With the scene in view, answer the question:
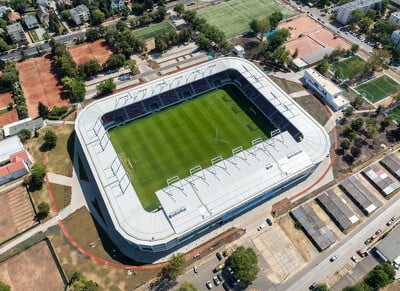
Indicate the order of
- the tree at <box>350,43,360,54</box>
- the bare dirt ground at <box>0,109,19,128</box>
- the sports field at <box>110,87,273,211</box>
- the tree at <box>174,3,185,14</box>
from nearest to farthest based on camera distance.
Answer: the sports field at <box>110,87,273,211</box> → the bare dirt ground at <box>0,109,19,128</box> → the tree at <box>350,43,360,54</box> → the tree at <box>174,3,185,14</box>

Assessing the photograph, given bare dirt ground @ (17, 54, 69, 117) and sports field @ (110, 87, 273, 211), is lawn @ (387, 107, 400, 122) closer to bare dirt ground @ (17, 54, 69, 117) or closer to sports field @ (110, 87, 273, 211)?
sports field @ (110, 87, 273, 211)

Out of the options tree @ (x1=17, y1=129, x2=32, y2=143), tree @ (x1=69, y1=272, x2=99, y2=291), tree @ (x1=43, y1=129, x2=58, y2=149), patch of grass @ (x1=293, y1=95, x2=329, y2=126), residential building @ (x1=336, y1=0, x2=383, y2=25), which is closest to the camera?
tree @ (x1=69, y1=272, x2=99, y2=291)

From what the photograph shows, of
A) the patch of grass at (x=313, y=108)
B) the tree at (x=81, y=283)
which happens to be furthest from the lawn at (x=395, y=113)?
the tree at (x=81, y=283)

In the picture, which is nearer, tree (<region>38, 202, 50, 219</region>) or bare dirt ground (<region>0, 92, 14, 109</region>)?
tree (<region>38, 202, 50, 219</region>)

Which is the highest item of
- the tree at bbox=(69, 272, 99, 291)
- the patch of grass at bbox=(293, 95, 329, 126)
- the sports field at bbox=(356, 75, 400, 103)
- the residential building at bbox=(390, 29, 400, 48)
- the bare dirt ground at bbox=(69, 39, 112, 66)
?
the residential building at bbox=(390, 29, 400, 48)

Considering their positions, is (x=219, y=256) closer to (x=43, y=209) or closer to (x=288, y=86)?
(x=43, y=209)

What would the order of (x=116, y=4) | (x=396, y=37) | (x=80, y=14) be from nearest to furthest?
(x=396, y=37) → (x=80, y=14) → (x=116, y=4)

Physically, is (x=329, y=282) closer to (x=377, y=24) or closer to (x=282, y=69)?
(x=282, y=69)

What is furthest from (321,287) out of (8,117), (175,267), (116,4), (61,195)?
(116,4)

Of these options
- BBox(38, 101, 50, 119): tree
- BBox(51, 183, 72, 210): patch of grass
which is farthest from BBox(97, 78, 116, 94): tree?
BBox(51, 183, 72, 210): patch of grass
